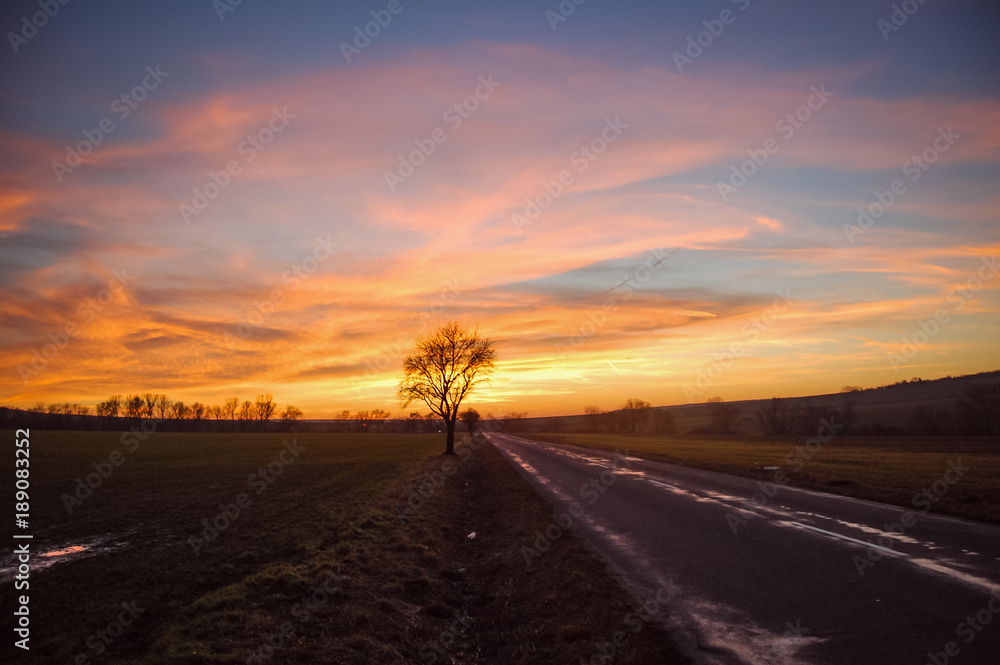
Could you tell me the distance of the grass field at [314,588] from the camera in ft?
22.5

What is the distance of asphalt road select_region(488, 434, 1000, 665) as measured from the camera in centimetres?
557

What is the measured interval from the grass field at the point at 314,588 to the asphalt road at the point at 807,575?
2.88ft

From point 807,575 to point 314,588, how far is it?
27.6ft

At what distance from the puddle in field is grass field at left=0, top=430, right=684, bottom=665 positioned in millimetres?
115

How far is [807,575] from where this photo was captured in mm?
7977

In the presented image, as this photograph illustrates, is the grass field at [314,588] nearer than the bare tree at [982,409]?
Yes

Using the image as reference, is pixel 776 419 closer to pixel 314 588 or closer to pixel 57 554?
pixel 314 588

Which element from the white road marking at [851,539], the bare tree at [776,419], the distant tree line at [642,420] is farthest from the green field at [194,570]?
the distant tree line at [642,420]

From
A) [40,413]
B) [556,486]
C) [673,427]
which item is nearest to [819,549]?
[556,486]

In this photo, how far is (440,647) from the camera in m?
7.52

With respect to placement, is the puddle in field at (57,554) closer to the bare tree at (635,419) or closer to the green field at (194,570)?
the green field at (194,570)

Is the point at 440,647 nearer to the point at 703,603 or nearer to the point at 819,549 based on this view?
the point at 703,603

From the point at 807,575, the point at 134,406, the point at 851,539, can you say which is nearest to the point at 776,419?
the point at 851,539

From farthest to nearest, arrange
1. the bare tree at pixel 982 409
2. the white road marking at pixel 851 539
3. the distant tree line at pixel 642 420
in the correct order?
the distant tree line at pixel 642 420
the bare tree at pixel 982 409
the white road marking at pixel 851 539
